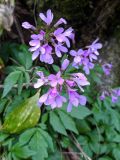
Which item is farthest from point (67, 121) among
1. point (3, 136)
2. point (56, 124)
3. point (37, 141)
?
point (3, 136)

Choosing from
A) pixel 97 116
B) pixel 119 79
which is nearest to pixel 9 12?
pixel 97 116

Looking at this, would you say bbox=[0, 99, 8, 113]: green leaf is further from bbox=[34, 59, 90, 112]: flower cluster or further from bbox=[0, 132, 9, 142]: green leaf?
bbox=[34, 59, 90, 112]: flower cluster

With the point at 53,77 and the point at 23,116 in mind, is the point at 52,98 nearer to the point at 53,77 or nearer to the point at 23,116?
the point at 53,77

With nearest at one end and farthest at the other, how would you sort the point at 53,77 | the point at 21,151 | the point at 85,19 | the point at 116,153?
the point at 53,77, the point at 21,151, the point at 116,153, the point at 85,19

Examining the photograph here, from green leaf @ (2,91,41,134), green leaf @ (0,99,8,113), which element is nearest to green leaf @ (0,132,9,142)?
→ green leaf @ (2,91,41,134)

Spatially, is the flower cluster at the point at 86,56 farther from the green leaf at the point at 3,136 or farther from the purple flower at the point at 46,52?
the green leaf at the point at 3,136
